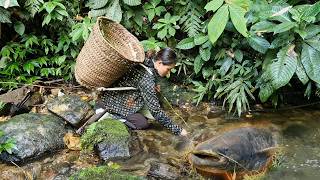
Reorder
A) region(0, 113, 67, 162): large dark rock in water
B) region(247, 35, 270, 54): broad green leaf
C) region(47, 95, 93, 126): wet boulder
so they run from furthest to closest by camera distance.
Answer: region(247, 35, 270, 54): broad green leaf
region(47, 95, 93, 126): wet boulder
region(0, 113, 67, 162): large dark rock in water

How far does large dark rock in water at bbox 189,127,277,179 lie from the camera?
12.5 feet

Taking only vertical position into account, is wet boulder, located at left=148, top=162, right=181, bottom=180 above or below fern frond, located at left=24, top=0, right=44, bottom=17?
below

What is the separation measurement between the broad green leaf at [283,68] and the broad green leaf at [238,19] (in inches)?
19.3

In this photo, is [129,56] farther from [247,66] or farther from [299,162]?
[299,162]

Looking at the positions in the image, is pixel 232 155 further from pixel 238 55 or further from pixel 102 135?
pixel 238 55

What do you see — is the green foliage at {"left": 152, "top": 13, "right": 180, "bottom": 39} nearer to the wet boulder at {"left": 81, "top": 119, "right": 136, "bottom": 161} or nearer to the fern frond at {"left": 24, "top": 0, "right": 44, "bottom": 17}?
the fern frond at {"left": 24, "top": 0, "right": 44, "bottom": 17}

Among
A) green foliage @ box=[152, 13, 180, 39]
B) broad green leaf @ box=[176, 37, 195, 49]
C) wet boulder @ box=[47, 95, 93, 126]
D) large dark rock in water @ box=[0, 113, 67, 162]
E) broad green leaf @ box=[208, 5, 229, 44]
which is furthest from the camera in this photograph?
green foliage @ box=[152, 13, 180, 39]

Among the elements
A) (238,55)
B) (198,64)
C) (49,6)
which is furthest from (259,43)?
(49,6)

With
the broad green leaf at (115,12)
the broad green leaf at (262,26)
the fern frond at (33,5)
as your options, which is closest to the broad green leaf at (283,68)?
the broad green leaf at (262,26)

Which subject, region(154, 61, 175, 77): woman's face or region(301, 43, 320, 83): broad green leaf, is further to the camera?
region(301, 43, 320, 83): broad green leaf

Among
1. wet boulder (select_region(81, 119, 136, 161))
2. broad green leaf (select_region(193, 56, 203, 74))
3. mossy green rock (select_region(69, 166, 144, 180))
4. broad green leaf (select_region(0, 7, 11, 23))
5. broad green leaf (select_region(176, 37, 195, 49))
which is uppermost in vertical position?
broad green leaf (select_region(176, 37, 195, 49))

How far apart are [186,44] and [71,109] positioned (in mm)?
1726

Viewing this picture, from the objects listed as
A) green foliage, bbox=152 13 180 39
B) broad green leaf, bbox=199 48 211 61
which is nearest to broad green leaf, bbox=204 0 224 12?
broad green leaf, bbox=199 48 211 61

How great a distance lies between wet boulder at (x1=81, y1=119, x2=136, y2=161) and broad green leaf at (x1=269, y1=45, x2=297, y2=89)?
1.79m
